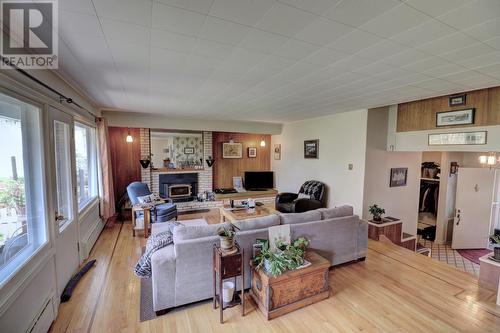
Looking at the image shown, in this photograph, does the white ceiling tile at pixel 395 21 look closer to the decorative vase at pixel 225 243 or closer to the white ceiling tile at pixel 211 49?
the white ceiling tile at pixel 211 49

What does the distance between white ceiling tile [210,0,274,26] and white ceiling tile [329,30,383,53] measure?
68cm

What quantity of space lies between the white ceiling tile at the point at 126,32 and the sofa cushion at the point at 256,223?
198cm

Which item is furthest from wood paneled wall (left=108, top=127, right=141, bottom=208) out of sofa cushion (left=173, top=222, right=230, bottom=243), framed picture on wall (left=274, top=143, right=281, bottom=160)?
sofa cushion (left=173, top=222, right=230, bottom=243)

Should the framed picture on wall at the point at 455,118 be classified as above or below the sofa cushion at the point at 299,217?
above

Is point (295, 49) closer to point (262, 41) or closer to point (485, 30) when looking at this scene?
point (262, 41)

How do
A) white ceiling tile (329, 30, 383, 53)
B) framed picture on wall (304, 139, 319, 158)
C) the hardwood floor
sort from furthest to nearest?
framed picture on wall (304, 139, 319, 158) < the hardwood floor < white ceiling tile (329, 30, 383, 53)

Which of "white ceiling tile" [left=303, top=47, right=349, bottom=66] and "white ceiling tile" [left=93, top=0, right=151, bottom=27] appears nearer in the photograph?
"white ceiling tile" [left=93, top=0, right=151, bottom=27]

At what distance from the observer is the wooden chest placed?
219 cm

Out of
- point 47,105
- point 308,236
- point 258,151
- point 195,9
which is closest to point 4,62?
point 47,105

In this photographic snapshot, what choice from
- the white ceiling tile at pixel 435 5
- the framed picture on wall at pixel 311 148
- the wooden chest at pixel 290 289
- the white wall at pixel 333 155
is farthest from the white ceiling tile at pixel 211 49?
the framed picture on wall at pixel 311 148

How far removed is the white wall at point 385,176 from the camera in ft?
13.9

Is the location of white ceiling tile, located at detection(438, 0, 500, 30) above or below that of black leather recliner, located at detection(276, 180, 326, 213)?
above

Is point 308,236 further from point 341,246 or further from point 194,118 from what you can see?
point 194,118

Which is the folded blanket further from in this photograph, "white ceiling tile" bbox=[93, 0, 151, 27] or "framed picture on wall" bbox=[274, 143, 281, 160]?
"framed picture on wall" bbox=[274, 143, 281, 160]
